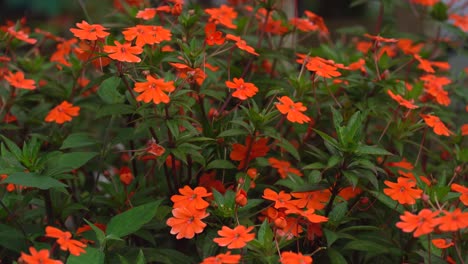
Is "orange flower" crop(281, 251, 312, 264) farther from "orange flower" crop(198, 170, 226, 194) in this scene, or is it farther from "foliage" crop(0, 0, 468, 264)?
"orange flower" crop(198, 170, 226, 194)

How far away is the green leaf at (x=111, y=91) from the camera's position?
1384mm

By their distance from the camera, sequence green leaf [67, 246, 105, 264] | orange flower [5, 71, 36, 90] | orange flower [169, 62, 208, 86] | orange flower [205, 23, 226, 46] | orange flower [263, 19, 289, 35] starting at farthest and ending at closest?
orange flower [263, 19, 289, 35], orange flower [5, 71, 36, 90], orange flower [205, 23, 226, 46], orange flower [169, 62, 208, 86], green leaf [67, 246, 105, 264]

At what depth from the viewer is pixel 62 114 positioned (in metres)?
1.63

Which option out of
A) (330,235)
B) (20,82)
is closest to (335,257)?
(330,235)

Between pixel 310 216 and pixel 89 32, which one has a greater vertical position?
pixel 89 32

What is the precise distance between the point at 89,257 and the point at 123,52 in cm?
39

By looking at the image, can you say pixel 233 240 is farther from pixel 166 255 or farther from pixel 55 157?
pixel 55 157

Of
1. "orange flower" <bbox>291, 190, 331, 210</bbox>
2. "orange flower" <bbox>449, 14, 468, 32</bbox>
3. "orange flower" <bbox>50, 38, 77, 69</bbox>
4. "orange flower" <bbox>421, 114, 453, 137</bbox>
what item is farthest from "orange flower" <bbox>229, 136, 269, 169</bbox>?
"orange flower" <bbox>449, 14, 468, 32</bbox>

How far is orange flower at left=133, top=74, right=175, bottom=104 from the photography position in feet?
4.16

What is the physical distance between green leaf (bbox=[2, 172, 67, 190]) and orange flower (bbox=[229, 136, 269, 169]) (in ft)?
1.22

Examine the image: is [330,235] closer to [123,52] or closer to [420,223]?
[420,223]

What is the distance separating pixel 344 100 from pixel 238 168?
35 centimetres

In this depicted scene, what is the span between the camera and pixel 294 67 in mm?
1961

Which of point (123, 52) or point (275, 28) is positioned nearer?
point (123, 52)
